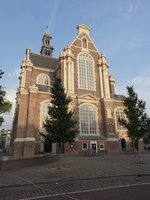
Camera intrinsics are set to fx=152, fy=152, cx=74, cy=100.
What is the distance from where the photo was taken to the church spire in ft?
176

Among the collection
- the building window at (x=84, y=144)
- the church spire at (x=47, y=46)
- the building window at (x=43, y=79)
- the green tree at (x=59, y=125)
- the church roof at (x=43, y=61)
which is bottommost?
the building window at (x=84, y=144)

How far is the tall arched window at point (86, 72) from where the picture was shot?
3411cm

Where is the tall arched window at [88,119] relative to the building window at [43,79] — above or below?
below

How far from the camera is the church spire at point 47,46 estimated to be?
176 feet

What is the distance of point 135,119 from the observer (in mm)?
17734

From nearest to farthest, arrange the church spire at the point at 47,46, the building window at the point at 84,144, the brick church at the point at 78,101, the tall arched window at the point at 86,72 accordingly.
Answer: the brick church at the point at 78,101
the building window at the point at 84,144
the tall arched window at the point at 86,72
the church spire at the point at 47,46

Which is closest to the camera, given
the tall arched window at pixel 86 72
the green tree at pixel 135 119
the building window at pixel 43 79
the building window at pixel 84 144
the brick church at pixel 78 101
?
the green tree at pixel 135 119

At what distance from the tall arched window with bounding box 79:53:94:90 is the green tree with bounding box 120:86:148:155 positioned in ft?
53.3

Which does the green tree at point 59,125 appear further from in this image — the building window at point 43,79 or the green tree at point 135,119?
the building window at point 43,79

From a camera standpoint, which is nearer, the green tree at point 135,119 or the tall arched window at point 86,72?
the green tree at point 135,119

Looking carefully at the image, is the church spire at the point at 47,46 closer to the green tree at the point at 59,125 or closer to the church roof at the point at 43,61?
the church roof at the point at 43,61

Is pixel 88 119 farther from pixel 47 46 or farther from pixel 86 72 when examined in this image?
pixel 47 46

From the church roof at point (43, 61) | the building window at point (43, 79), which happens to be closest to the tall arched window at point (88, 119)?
the building window at point (43, 79)

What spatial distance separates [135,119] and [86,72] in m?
19.9
